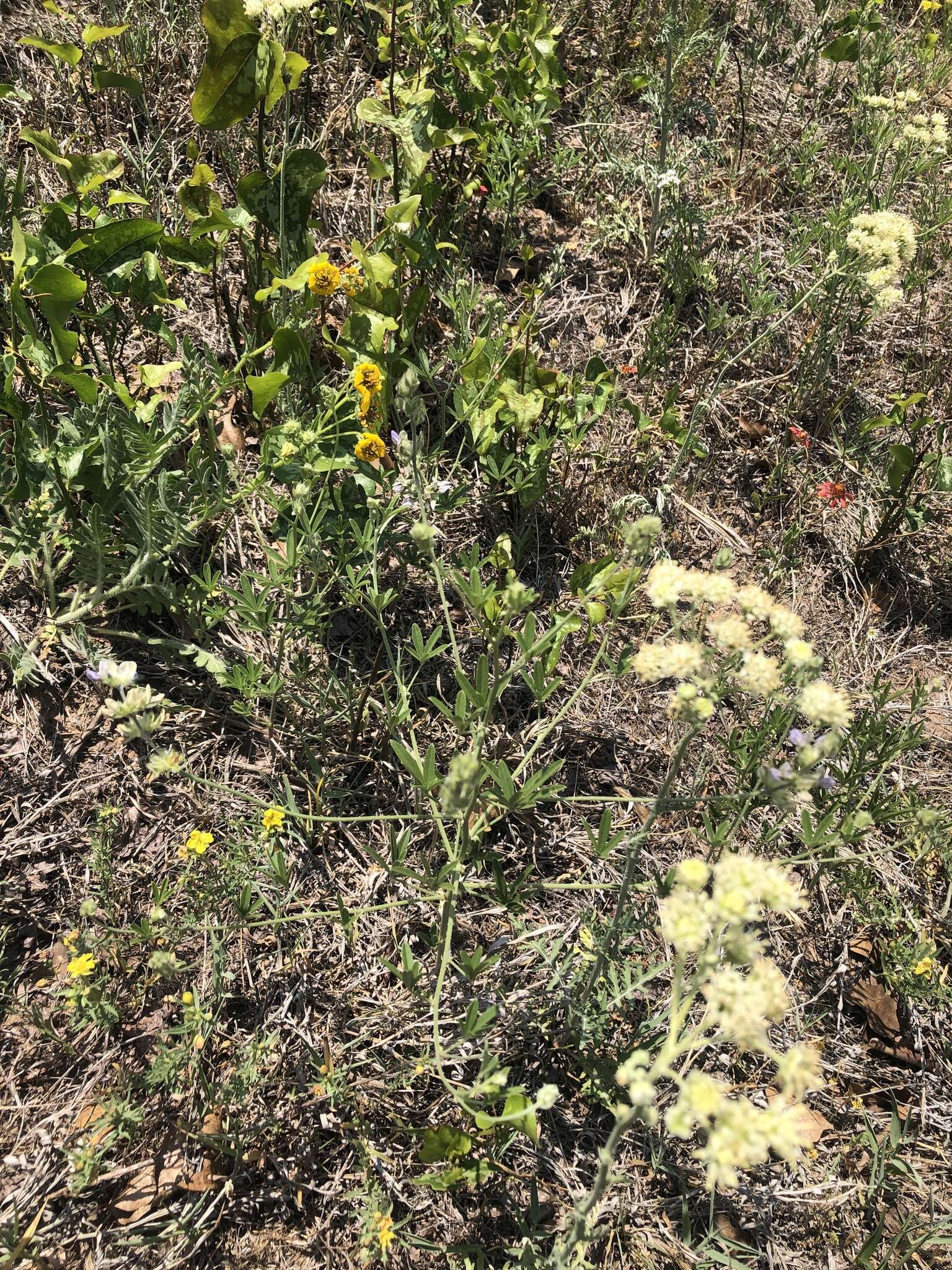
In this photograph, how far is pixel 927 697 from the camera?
2795mm

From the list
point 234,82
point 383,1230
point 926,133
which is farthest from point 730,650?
point 926,133

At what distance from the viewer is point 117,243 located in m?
2.64

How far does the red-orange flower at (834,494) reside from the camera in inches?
131

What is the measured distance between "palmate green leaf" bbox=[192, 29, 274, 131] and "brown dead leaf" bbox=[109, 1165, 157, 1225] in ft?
9.76

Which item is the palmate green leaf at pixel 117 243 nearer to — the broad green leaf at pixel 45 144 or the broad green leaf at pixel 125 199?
the broad green leaf at pixel 125 199

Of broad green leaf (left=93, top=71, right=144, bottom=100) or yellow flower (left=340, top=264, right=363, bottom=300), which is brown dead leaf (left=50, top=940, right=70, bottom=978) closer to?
yellow flower (left=340, top=264, right=363, bottom=300)

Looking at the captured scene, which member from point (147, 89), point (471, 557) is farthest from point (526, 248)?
point (147, 89)

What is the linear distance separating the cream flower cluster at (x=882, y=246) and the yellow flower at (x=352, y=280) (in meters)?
1.72

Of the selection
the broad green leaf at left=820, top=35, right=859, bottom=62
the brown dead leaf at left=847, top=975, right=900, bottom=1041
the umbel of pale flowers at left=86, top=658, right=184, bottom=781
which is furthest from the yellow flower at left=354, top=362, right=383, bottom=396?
the broad green leaf at left=820, top=35, right=859, bottom=62

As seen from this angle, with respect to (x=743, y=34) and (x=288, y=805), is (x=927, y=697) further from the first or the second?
(x=743, y=34)

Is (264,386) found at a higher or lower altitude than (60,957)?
higher

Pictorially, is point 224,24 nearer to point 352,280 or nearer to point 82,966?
point 352,280

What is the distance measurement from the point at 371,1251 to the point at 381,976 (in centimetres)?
61

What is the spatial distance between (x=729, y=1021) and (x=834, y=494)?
2487mm
